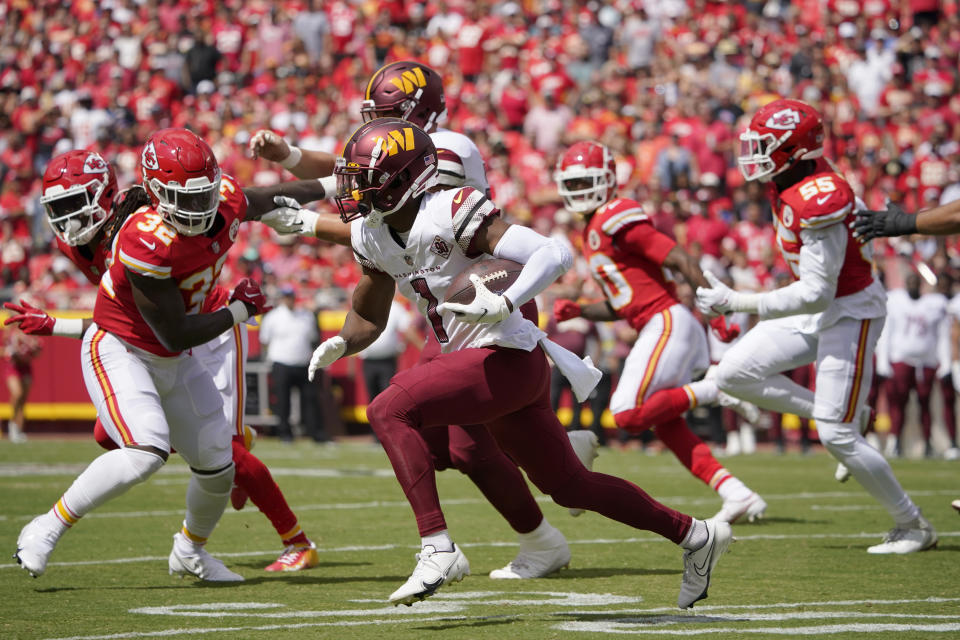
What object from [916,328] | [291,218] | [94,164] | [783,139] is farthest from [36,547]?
[916,328]

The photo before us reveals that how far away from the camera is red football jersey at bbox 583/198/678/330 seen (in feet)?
25.0

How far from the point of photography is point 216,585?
5777mm

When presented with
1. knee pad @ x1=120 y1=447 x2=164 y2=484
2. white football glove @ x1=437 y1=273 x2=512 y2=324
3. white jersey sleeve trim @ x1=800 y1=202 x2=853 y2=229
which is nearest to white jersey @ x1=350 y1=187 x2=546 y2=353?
white football glove @ x1=437 y1=273 x2=512 y2=324

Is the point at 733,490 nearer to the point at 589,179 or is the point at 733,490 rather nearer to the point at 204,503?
the point at 589,179

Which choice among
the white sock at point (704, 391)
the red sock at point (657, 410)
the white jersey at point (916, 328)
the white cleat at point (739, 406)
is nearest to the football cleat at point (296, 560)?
Answer: the red sock at point (657, 410)

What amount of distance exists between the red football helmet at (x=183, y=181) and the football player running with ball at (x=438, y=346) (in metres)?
0.39

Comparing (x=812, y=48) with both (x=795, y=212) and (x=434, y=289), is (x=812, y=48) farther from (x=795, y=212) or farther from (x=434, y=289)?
(x=434, y=289)

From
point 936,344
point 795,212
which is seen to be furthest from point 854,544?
point 936,344

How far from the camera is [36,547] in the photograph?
5332 millimetres

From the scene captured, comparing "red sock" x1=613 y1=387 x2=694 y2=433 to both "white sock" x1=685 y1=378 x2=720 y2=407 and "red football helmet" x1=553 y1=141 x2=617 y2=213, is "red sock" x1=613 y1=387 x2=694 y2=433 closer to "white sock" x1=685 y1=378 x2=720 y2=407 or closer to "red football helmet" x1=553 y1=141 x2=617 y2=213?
"white sock" x1=685 y1=378 x2=720 y2=407

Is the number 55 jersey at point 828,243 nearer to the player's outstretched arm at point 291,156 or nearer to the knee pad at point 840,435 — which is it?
the knee pad at point 840,435

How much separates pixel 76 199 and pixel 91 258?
1.02 ft

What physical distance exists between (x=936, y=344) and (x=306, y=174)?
27.7 feet

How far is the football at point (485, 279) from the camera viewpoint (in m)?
4.86
